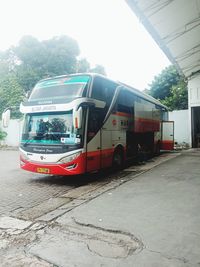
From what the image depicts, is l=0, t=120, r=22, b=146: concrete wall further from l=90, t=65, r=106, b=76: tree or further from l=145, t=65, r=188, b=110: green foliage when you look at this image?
l=145, t=65, r=188, b=110: green foliage

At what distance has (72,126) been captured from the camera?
286 inches

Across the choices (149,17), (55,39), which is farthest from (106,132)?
(55,39)

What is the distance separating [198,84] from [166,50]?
21.8 feet

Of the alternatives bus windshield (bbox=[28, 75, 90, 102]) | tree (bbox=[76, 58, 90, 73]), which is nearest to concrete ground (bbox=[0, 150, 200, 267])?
bus windshield (bbox=[28, 75, 90, 102])

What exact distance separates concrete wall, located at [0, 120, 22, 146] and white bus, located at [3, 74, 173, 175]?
13026 mm

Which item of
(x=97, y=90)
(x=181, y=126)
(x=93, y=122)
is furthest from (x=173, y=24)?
(x=181, y=126)

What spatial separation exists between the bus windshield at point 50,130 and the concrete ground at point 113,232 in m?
1.74

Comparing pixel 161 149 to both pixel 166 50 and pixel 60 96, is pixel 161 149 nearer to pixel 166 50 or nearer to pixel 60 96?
pixel 166 50

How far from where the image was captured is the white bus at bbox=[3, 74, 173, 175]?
285 inches

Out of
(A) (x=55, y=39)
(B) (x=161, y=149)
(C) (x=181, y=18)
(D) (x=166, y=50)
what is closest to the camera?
(C) (x=181, y=18)

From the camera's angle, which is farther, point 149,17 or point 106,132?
point 106,132

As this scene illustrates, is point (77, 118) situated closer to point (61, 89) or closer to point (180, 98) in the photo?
point (61, 89)

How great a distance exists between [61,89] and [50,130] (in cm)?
131

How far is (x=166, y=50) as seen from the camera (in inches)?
424
